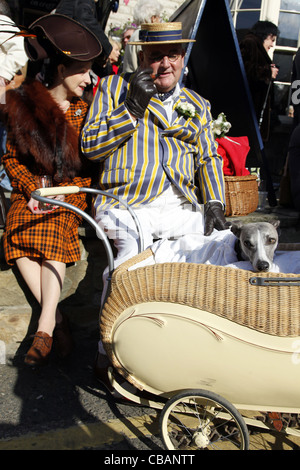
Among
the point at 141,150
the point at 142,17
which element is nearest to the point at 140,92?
the point at 141,150

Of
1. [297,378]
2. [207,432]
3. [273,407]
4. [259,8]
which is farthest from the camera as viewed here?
[259,8]

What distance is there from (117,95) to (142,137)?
1.11 feet

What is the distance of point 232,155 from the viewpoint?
12.6 ft

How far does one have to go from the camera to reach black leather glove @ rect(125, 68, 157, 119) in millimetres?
2738

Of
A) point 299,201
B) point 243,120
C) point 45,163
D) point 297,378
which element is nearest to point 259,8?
point 243,120

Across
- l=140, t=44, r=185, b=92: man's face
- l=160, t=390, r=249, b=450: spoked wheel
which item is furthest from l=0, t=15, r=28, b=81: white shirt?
l=160, t=390, r=249, b=450: spoked wheel

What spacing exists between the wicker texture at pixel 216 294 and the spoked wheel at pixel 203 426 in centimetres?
43

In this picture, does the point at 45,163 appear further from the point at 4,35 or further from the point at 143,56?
the point at 4,35

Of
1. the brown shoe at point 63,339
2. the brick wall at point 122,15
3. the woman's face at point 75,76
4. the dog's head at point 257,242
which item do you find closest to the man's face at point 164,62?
the woman's face at point 75,76

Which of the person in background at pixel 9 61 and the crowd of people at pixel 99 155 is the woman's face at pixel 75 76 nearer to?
the crowd of people at pixel 99 155

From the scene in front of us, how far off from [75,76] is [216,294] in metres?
2.11

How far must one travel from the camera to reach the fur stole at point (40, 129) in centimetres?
304

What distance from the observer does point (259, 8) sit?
727cm

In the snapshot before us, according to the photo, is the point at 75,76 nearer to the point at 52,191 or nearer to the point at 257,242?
the point at 52,191
